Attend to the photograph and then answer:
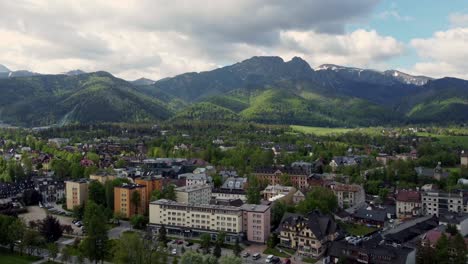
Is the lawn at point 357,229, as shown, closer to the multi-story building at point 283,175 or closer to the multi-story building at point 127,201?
the multi-story building at point 283,175

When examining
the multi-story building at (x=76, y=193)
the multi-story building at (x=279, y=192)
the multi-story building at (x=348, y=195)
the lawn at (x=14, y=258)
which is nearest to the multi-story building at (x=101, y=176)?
the multi-story building at (x=76, y=193)

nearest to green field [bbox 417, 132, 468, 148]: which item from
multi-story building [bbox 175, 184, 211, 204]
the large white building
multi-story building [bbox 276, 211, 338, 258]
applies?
multi-story building [bbox 175, 184, 211, 204]

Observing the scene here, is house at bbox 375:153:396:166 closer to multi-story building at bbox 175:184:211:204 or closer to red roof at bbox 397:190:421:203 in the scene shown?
red roof at bbox 397:190:421:203

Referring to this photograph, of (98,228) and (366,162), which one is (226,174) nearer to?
(366,162)

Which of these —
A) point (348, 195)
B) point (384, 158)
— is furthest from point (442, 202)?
point (384, 158)

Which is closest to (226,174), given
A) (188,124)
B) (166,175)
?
(166,175)

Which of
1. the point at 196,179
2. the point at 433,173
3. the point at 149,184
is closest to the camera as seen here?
the point at 149,184

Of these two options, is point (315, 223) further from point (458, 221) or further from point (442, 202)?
point (442, 202)
